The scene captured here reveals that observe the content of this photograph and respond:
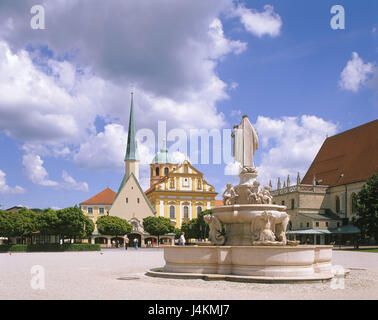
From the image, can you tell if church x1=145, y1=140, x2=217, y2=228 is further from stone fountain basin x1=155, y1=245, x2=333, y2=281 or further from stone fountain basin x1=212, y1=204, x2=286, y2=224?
stone fountain basin x1=155, y1=245, x2=333, y2=281

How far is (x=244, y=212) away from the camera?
16.9 meters

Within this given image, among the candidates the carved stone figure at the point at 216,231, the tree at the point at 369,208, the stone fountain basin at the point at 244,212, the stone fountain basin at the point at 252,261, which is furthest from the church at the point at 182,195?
the stone fountain basin at the point at 252,261

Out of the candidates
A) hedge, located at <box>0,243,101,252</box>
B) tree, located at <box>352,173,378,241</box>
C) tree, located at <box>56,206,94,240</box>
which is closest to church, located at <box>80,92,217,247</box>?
tree, located at <box>56,206,94,240</box>

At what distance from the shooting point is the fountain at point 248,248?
1409cm

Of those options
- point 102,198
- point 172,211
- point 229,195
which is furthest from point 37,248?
point 102,198

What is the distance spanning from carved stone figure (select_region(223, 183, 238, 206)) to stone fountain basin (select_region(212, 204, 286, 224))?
850 millimetres

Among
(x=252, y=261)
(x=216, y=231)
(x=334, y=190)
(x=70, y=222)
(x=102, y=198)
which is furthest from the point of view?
(x=102, y=198)

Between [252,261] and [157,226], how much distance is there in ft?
209

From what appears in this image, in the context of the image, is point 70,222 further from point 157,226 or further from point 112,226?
point 157,226

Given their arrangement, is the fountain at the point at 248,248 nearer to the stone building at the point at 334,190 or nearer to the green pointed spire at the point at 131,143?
the stone building at the point at 334,190

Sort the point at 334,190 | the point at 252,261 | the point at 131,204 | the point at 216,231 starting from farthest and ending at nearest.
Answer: the point at 131,204 → the point at 334,190 → the point at 216,231 → the point at 252,261

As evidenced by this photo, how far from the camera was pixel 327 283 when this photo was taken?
13.7 meters

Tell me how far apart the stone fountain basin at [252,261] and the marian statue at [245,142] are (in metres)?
5.30
